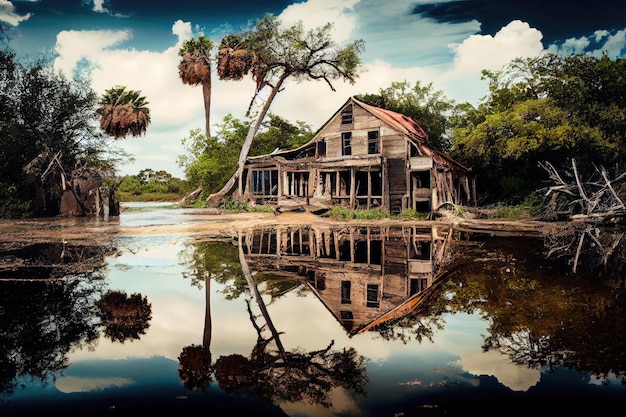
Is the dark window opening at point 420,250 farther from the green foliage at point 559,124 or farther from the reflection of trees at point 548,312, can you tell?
the green foliage at point 559,124

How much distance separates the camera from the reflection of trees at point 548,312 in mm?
3441

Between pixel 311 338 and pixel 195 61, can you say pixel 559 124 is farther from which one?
pixel 195 61

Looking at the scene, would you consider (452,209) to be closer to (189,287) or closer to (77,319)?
(189,287)

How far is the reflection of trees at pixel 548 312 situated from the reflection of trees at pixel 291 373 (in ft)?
4.95

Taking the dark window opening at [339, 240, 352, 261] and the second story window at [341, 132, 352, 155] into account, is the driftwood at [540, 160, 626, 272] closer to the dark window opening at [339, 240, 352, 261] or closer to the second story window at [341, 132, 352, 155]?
the dark window opening at [339, 240, 352, 261]

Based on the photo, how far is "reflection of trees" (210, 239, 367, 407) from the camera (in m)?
2.83

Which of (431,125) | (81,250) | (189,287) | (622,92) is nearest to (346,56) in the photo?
(431,125)

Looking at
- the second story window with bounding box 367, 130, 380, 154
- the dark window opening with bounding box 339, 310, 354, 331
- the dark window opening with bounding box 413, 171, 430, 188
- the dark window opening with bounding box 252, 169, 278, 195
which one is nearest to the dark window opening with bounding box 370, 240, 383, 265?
the dark window opening with bounding box 339, 310, 354, 331

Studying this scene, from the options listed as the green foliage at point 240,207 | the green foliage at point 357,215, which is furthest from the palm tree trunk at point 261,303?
the green foliage at point 240,207

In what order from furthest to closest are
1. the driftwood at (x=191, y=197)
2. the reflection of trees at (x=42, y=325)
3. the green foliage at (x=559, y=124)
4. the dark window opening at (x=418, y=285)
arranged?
the driftwood at (x=191, y=197), the green foliage at (x=559, y=124), the dark window opening at (x=418, y=285), the reflection of trees at (x=42, y=325)

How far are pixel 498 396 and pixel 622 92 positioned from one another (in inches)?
845

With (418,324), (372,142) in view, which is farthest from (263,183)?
(418,324)

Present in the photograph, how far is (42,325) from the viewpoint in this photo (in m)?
4.29

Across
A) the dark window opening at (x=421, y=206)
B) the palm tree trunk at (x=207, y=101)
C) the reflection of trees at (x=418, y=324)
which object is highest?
the palm tree trunk at (x=207, y=101)
